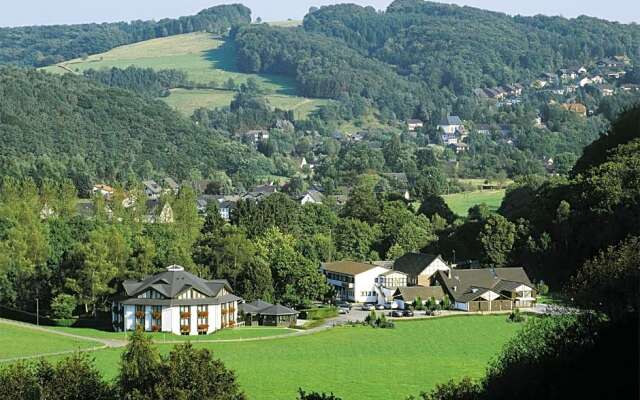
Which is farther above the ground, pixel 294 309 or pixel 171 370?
pixel 171 370

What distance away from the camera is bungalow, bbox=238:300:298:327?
47250mm

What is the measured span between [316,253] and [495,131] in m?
82.2

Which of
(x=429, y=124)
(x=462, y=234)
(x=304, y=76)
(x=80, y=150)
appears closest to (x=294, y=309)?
(x=462, y=234)

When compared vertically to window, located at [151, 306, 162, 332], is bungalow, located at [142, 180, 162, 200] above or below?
below

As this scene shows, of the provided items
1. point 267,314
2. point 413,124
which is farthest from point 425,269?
point 413,124

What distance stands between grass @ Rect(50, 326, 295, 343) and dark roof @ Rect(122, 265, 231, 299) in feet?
7.04

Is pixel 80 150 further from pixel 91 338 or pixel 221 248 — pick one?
pixel 91 338

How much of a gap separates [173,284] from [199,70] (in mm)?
133345

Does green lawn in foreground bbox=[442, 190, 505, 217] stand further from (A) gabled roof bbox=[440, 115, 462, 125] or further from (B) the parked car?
(A) gabled roof bbox=[440, 115, 462, 125]

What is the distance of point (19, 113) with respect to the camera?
351 feet

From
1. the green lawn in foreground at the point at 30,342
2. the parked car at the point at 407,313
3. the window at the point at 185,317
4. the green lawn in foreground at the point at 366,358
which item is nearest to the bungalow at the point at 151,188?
the parked car at the point at 407,313

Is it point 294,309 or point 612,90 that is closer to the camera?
point 294,309

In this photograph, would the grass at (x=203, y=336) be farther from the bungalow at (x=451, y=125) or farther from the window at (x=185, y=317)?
the bungalow at (x=451, y=125)

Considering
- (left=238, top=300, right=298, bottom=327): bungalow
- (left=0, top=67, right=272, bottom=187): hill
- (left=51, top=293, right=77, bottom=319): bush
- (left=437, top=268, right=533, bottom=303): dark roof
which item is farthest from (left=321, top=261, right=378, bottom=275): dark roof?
(left=0, top=67, right=272, bottom=187): hill
